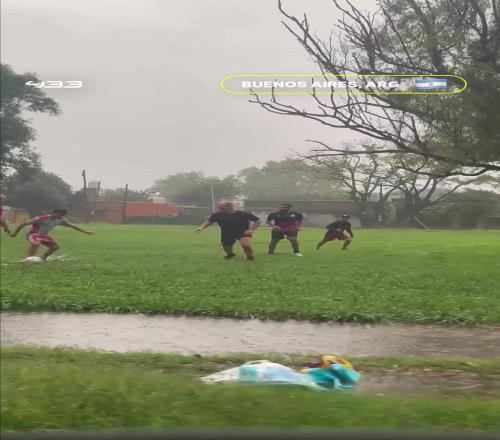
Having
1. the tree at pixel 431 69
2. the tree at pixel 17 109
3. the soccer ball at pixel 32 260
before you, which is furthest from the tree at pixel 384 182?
the soccer ball at pixel 32 260

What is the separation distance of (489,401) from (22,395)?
2560mm

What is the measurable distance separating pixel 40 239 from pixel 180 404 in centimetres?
347

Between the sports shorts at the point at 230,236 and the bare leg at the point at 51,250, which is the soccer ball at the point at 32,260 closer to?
the bare leg at the point at 51,250

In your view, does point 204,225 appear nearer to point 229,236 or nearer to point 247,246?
point 229,236

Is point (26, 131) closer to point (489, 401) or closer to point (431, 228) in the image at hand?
point (489, 401)

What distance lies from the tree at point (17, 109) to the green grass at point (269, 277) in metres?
2.19

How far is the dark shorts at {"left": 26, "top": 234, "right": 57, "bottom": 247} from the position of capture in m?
5.52

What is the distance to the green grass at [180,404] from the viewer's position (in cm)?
268

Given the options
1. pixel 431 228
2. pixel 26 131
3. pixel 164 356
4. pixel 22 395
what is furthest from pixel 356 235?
pixel 22 395

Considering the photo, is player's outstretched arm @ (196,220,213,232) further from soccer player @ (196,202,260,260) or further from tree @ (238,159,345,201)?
tree @ (238,159,345,201)

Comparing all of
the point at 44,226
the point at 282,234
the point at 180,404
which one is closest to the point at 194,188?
the point at 44,226

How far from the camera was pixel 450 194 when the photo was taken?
20.7 ft

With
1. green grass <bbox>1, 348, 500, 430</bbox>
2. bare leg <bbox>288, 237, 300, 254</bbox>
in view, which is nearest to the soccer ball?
bare leg <bbox>288, 237, 300, 254</bbox>

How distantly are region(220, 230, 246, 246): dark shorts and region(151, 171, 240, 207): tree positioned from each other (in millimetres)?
775
